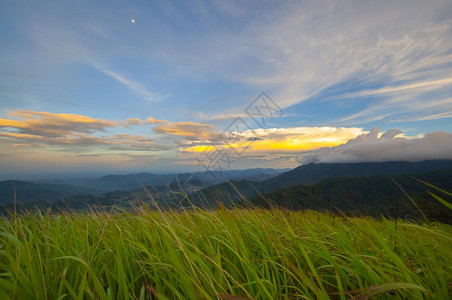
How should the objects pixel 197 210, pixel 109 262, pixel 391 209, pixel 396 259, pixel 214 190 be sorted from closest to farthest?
1. pixel 396 259
2. pixel 109 262
3. pixel 391 209
4. pixel 197 210
5. pixel 214 190

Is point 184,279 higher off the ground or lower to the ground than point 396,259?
higher

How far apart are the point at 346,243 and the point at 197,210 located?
243 centimetres

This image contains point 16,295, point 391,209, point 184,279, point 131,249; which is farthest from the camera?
point 391,209

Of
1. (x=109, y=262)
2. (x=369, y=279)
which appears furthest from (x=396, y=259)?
(x=109, y=262)

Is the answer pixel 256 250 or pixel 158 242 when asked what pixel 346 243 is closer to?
pixel 256 250

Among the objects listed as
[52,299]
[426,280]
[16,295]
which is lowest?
[426,280]

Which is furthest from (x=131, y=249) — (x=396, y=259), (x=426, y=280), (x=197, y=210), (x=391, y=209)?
(x=391, y=209)

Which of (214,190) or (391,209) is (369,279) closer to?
(391,209)

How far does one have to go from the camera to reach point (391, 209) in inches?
133

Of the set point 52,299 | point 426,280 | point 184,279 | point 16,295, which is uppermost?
Result: point 184,279

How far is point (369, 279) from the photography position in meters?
1.75

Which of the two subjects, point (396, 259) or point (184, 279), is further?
point (396, 259)

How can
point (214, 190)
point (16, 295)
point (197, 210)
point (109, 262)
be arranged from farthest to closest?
point (214, 190) < point (197, 210) < point (109, 262) < point (16, 295)

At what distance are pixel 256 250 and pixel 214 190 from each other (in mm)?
2812
